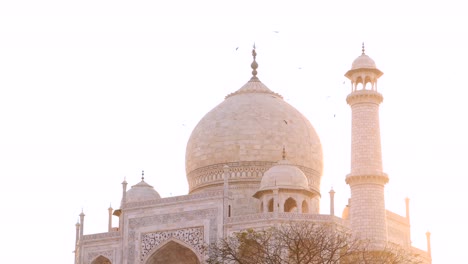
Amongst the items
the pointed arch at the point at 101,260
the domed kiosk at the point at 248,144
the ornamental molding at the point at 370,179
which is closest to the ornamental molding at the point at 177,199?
the pointed arch at the point at 101,260

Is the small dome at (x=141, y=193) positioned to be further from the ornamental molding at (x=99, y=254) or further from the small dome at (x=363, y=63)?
the small dome at (x=363, y=63)

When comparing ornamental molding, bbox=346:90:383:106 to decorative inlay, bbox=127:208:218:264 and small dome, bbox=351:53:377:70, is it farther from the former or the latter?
decorative inlay, bbox=127:208:218:264

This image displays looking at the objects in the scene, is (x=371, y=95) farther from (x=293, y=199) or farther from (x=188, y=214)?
(x=188, y=214)

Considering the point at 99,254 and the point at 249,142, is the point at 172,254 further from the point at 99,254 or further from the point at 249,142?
the point at 249,142

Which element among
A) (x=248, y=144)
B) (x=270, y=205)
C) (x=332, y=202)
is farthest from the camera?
(x=248, y=144)

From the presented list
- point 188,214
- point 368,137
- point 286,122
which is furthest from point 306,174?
point 368,137

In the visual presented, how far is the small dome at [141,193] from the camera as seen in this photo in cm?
3459

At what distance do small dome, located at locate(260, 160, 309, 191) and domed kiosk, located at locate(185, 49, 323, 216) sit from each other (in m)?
1.85

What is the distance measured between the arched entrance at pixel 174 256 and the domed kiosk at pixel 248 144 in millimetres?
2569

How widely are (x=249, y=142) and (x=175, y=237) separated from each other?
4.66m

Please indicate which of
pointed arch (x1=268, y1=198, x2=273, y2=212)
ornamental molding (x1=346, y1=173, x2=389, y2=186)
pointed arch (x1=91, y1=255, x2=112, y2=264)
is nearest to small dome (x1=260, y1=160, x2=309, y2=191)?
pointed arch (x1=268, y1=198, x2=273, y2=212)

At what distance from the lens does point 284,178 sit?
103ft

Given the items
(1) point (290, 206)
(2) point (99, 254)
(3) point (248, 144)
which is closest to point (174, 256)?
(2) point (99, 254)

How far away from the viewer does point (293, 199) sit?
31375mm
